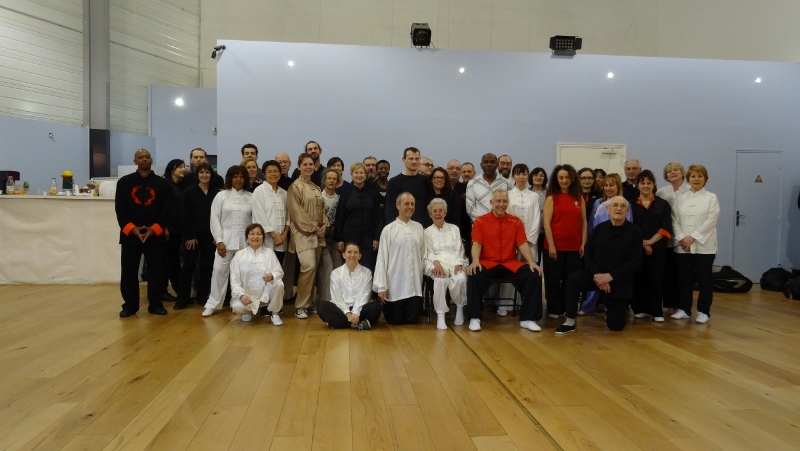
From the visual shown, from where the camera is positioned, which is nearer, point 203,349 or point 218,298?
point 203,349

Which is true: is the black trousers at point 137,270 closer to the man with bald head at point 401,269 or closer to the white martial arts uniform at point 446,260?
the man with bald head at point 401,269

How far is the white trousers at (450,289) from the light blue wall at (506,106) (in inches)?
114

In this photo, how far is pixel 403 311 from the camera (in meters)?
5.01

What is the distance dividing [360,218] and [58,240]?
13.6 ft

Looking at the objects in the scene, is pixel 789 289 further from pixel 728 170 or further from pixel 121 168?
pixel 121 168

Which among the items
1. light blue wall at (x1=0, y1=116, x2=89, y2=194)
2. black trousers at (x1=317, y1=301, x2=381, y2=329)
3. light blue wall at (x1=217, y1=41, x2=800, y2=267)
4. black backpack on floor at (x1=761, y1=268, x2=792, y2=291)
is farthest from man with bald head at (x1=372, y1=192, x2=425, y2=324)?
light blue wall at (x1=0, y1=116, x2=89, y2=194)

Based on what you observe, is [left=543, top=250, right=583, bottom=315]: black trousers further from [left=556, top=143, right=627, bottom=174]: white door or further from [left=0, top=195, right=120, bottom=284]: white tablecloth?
[left=0, top=195, right=120, bottom=284]: white tablecloth

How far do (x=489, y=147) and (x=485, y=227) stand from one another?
282cm

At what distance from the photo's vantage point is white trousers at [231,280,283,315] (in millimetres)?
4957

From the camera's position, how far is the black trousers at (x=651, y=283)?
534cm

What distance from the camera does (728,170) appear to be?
795 cm

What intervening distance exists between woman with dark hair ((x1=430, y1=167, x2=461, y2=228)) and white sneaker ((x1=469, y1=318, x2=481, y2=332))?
0.97 meters

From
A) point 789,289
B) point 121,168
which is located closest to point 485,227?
point 789,289

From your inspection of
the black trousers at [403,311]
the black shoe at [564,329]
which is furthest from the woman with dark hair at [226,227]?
the black shoe at [564,329]
